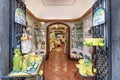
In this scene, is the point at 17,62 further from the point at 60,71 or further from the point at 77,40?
the point at 77,40

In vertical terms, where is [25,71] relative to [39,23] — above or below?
below

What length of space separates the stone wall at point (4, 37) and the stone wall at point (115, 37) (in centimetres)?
136

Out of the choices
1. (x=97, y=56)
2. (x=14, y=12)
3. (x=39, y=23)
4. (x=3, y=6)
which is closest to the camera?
(x=3, y=6)

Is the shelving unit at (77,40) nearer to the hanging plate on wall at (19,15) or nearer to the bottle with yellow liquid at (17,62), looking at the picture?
the hanging plate on wall at (19,15)

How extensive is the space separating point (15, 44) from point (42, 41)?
19.7 feet

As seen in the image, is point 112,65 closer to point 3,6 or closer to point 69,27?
point 3,6

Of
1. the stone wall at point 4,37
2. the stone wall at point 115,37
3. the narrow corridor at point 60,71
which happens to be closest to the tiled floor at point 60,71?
the narrow corridor at point 60,71

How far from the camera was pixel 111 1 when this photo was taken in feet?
6.00

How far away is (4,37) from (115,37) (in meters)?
1.38

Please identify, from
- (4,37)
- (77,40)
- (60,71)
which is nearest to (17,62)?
(4,37)

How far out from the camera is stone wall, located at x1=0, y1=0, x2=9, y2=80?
146 centimetres

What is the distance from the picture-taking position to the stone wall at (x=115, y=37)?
1.60 meters

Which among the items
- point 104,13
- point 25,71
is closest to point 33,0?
point 104,13

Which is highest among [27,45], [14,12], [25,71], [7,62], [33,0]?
[33,0]
